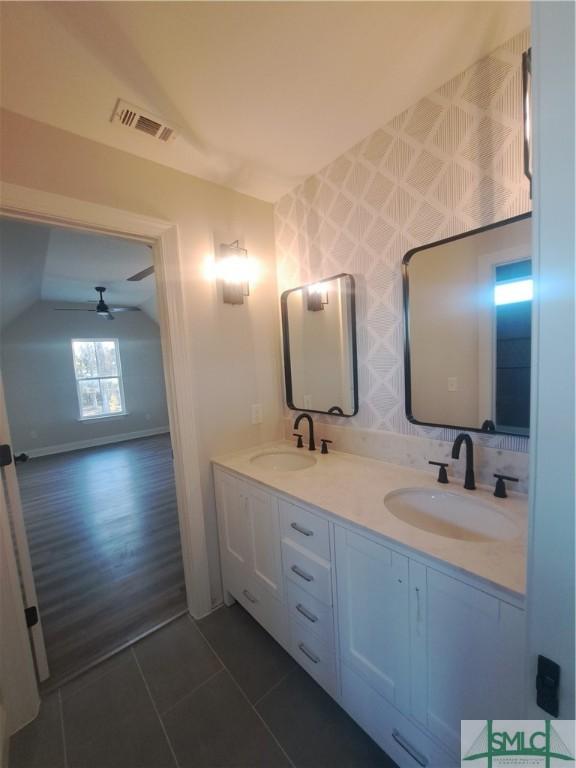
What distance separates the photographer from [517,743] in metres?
0.69

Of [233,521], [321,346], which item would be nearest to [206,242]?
[321,346]

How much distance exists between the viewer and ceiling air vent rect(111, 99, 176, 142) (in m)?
1.24

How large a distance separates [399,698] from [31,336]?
666 cm

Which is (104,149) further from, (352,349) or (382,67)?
(352,349)

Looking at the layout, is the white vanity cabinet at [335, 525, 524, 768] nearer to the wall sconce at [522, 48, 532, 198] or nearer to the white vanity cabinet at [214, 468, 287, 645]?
the white vanity cabinet at [214, 468, 287, 645]

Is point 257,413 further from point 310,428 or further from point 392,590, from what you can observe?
point 392,590

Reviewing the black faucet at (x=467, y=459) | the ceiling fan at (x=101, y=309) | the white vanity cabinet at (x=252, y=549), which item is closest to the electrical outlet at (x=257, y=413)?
the white vanity cabinet at (x=252, y=549)

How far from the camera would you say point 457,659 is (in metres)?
0.84

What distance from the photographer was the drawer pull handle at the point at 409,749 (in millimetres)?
952

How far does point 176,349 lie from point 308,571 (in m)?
1.26

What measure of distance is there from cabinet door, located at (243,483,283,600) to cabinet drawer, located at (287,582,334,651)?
0.09 metres

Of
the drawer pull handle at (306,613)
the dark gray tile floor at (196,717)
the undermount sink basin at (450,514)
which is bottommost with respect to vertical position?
the dark gray tile floor at (196,717)

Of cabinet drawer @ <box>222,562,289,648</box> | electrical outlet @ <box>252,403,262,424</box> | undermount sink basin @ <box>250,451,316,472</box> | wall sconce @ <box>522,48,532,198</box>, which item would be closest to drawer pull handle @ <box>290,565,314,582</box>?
cabinet drawer @ <box>222,562,289,648</box>

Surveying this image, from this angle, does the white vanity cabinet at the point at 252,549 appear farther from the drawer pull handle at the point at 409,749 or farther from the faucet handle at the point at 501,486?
the faucet handle at the point at 501,486
